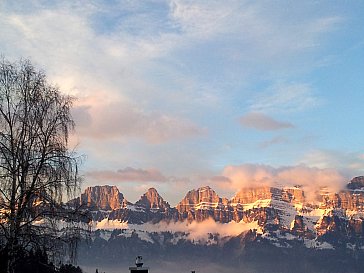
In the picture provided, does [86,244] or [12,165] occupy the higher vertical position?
[12,165]

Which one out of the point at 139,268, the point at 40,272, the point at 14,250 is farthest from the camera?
the point at 40,272

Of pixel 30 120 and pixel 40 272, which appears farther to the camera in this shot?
pixel 40 272

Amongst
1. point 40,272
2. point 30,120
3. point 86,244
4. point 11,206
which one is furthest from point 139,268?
point 40,272

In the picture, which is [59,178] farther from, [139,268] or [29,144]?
[139,268]

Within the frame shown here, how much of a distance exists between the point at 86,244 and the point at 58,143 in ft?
20.7

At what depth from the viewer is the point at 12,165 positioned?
33281 millimetres

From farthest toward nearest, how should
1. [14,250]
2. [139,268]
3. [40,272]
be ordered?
[40,272]
[14,250]
[139,268]

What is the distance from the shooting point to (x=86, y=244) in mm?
34344

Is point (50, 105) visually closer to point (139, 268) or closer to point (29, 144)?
point (29, 144)

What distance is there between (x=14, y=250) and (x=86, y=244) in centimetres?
433

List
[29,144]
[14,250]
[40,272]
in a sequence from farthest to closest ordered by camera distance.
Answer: [40,272], [29,144], [14,250]

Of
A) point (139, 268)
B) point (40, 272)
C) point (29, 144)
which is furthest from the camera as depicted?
point (40, 272)

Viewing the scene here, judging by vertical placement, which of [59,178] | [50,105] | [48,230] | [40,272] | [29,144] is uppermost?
[50,105]

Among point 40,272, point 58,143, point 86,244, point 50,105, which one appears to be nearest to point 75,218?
point 86,244
